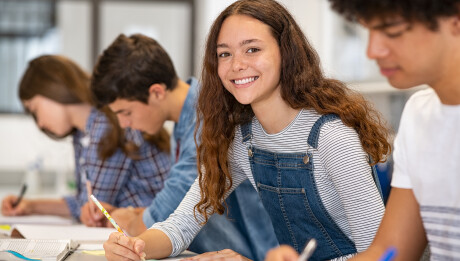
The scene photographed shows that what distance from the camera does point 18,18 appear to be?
20.2 feet

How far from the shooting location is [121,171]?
7.13 feet

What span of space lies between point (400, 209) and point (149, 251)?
1.98 ft

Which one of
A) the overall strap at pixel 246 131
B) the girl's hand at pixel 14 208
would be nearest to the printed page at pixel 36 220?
the girl's hand at pixel 14 208

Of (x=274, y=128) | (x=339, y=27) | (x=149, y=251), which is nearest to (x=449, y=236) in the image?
(x=274, y=128)

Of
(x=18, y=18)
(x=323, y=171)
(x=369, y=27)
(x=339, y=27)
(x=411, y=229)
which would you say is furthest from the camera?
(x=18, y=18)

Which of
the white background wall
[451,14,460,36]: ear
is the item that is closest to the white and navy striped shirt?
[451,14,460,36]: ear

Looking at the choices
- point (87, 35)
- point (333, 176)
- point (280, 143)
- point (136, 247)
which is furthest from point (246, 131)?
point (87, 35)

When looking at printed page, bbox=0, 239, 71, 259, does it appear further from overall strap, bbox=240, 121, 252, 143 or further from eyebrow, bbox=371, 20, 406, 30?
eyebrow, bbox=371, 20, 406, 30

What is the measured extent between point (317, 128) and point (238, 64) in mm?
Result: 240

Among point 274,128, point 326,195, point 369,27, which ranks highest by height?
point 369,27

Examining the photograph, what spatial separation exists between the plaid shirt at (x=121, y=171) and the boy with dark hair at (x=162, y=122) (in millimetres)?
166

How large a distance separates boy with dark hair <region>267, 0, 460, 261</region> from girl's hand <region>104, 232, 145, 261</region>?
474 mm

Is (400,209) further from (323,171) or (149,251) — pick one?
(149,251)

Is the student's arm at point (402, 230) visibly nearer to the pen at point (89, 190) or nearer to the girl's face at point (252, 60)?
the girl's face at point (252, 60)
